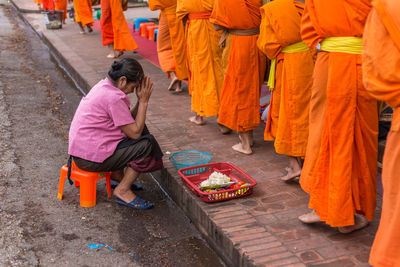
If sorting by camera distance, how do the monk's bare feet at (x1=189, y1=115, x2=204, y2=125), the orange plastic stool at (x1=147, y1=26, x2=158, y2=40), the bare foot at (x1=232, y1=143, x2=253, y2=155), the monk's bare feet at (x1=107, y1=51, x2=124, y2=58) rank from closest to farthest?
the bare foot at (x1=232, y1=143, x2=253, y2=155)
the monk's bare feet at (x1=189, y1=115, x2=204, y2=125)
the monk's bare feet at (x1=107, y1=51, x2=124, y2=58)
the orange plastic stool at (x1=147, y1=26, x2=158, y2=40)

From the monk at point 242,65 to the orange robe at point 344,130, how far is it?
141 centimetres

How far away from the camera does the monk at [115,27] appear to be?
9391 millimetres

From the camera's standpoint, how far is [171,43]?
7168mm

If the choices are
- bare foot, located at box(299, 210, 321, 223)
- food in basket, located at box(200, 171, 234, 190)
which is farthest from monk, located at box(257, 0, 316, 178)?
bare foot, located at box(299, 210, 321, 223)

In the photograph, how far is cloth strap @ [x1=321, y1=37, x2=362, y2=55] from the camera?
317 centimetres

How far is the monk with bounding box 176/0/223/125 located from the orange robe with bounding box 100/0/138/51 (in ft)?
13.3

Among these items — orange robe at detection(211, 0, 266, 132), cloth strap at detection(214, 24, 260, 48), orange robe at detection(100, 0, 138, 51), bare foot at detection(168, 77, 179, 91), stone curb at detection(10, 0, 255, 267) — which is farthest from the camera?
orange robe at detection(100, 0, 138, 51)

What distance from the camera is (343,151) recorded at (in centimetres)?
320

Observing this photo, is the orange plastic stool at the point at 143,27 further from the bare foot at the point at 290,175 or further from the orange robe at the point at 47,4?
the bare foot at the point at 290,175

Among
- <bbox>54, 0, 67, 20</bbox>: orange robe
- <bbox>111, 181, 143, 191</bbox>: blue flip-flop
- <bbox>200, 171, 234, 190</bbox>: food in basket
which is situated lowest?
<bbox>111, 181, 143, 191</bbox>: blue flip-flop

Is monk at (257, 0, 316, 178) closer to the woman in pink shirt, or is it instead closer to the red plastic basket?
the red plastic basket

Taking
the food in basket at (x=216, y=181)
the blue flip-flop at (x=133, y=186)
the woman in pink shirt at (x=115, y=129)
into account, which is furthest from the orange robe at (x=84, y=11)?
the food in basket at (x=216, y=181)

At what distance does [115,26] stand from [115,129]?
18.5 feet

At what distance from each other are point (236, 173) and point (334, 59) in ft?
5.32
